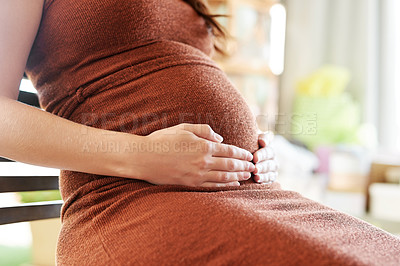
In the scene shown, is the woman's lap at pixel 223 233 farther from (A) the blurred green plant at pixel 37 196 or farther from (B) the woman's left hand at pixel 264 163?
(A) the blurred green plant at pixel 37 196

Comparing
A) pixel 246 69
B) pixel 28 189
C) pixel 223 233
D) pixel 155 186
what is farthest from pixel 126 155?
pixel 246 69

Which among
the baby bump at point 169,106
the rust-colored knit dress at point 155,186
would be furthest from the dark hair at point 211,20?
the baby bump at point 169,106

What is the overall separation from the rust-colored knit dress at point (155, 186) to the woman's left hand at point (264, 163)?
2cm

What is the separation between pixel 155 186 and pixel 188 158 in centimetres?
6

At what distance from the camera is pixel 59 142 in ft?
1.73

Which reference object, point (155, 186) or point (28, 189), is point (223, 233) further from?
point (28, 189)

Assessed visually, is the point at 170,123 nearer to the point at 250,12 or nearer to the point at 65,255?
the point at 65,255

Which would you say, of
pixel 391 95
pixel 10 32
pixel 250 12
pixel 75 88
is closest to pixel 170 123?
pixel 75 88

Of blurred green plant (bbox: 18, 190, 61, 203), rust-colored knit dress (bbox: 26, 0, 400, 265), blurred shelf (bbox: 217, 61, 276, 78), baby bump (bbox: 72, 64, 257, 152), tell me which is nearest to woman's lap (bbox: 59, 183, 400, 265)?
rust-colored knit dress (bbox: 26, 0, 400, 265)

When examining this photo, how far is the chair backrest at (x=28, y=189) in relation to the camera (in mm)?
637

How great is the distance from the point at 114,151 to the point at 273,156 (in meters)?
0.33

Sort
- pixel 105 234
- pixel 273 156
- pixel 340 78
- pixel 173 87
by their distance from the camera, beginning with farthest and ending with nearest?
pixel 340 78, pixel 273 156, pixel 173 87, pixel 105 234

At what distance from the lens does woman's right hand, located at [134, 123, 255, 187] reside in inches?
20.9

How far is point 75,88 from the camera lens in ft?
2.00
